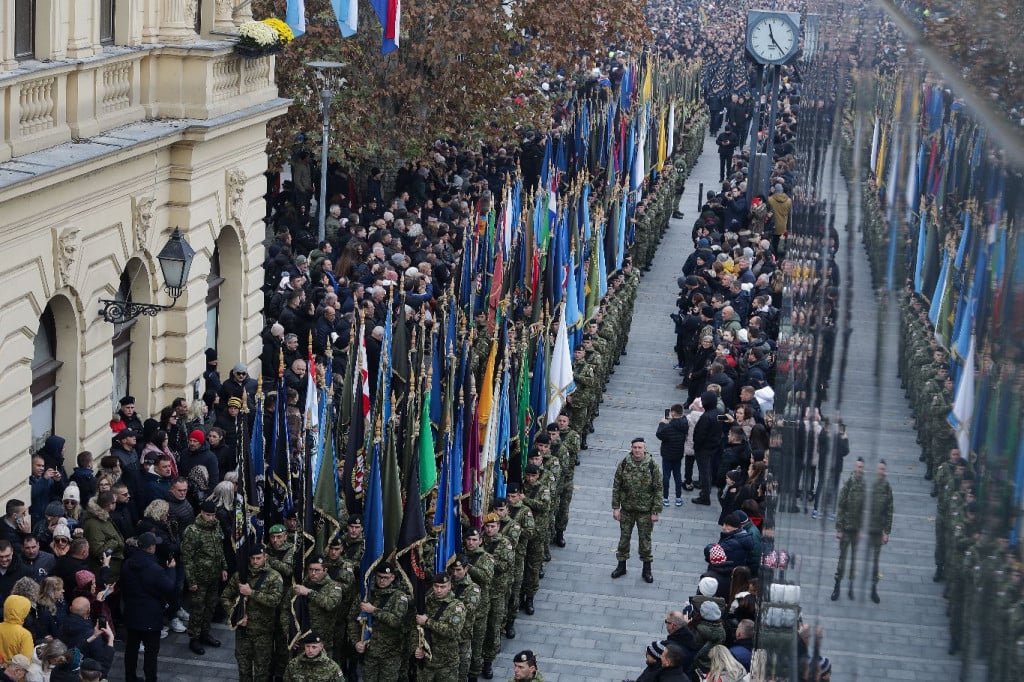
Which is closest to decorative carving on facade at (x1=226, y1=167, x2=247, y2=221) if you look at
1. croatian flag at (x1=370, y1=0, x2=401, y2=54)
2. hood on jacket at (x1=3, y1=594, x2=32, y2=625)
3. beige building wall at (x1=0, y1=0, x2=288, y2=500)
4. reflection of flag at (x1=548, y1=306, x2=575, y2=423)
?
beige building wall at (x1=0, y1=0, x2=288, y2=500)

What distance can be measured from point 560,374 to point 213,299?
183 inches

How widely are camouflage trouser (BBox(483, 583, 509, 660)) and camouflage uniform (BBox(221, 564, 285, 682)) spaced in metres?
1.85

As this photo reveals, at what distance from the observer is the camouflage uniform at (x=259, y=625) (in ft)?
40.0

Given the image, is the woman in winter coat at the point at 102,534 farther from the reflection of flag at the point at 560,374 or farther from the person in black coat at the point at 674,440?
the person in black coat at the point at 674,440

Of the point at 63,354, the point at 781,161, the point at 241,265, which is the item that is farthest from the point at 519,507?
the point at 781,161

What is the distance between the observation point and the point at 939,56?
1.04 metres

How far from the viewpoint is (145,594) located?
12133 millimetres

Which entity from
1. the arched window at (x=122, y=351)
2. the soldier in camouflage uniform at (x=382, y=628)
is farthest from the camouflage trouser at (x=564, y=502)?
the arched window at (x=122, y=351)

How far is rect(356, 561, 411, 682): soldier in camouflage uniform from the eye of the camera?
12.2 metres

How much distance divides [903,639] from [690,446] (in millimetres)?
18171

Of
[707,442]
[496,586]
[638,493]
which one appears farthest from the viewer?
[707,442]

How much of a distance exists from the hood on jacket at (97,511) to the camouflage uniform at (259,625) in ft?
3.77

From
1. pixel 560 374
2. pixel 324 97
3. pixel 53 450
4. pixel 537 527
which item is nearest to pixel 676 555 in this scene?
pixel 560 374

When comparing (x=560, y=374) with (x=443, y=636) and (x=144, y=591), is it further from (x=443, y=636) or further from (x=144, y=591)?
(x=144, y=591)
